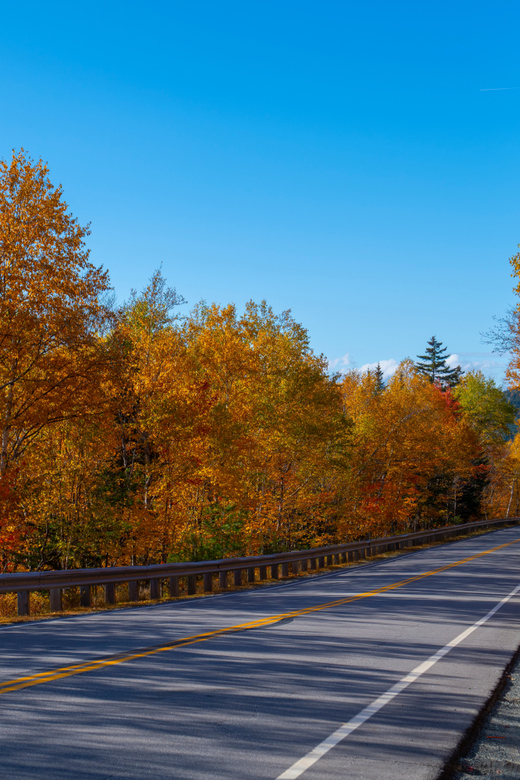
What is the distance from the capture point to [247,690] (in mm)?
6352

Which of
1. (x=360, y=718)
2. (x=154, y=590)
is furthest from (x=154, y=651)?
(x=154, y=590)

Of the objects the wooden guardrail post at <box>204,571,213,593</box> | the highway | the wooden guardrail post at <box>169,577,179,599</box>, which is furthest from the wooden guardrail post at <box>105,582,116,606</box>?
the wooden guardrail post at <box>204,571,213,593</box>

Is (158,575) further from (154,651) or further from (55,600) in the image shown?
(154,651)

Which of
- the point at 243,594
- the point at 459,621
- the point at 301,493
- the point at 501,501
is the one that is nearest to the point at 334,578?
the point at 243,594

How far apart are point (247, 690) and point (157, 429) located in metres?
19.8

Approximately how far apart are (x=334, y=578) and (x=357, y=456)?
71.5ft

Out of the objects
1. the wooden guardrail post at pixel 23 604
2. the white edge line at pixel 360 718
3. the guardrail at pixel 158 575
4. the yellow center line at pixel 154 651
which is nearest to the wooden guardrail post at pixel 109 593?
the guardrail at pixel 158 575

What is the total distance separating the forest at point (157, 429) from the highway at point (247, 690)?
10395mm

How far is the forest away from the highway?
10.4 meters

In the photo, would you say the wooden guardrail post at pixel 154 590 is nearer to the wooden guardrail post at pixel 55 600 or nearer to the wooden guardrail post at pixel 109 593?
the wooden guardrail post at pixel 109 593

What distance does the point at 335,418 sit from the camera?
3406 centimetres

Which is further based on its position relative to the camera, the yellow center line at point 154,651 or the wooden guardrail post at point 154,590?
the wooden guardrail post at point 154,590

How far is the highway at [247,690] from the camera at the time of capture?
4.52m

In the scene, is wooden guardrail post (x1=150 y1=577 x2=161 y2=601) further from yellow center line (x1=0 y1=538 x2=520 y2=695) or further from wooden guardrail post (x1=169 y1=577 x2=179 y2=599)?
yellow center line (x1=0 y1=538 x2=520 y2=695)
